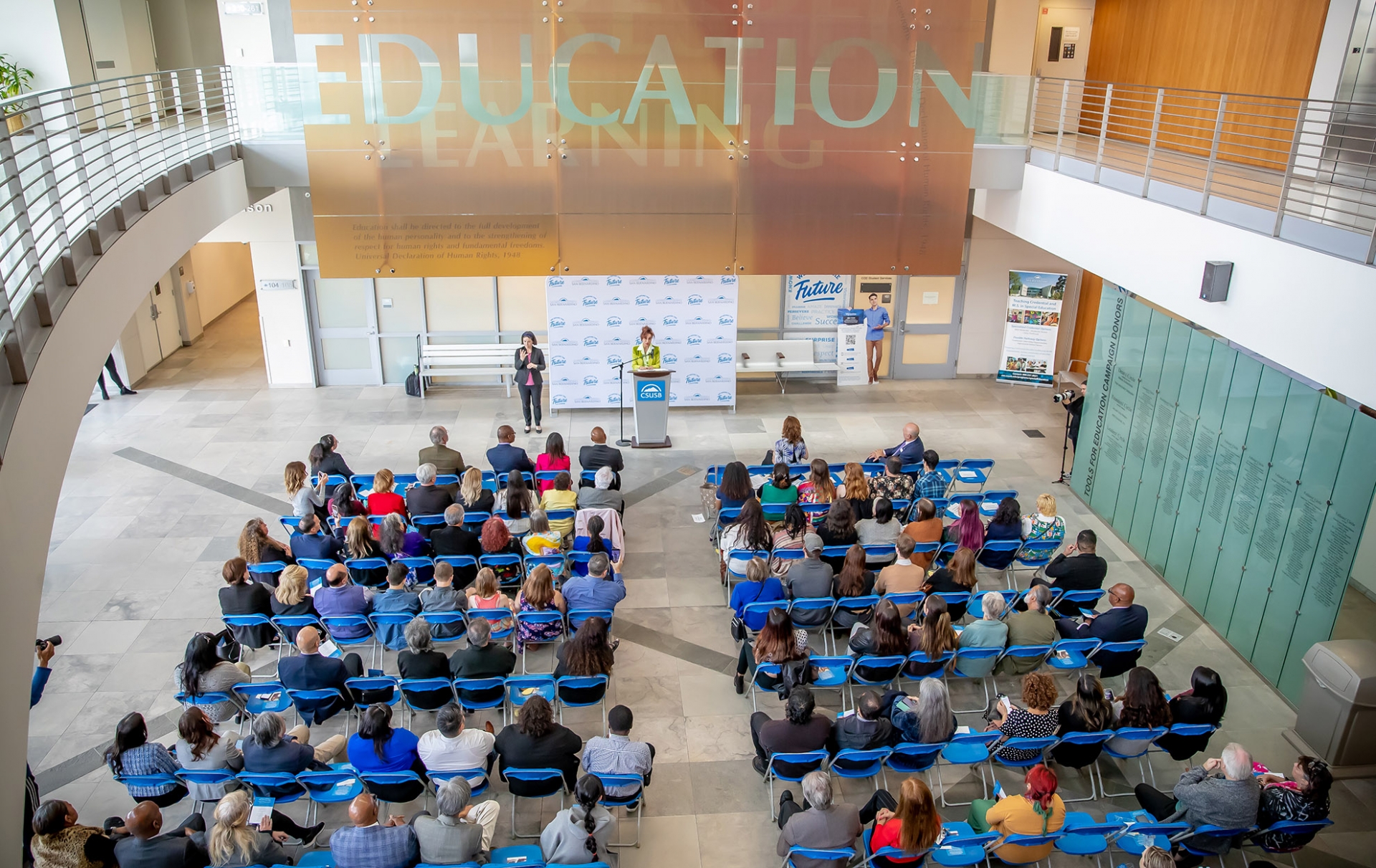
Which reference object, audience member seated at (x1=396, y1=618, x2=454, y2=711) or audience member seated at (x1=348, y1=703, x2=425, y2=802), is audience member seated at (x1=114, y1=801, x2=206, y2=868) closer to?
audience member seated at (x1=348, y1=703, x2=425, y2=802)

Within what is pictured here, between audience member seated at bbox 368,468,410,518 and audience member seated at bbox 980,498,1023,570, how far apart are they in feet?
Result: 18.4

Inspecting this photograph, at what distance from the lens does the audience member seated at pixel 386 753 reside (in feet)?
19.2

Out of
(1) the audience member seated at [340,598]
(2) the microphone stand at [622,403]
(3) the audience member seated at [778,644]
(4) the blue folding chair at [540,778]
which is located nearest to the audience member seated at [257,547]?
(1) the audience member seated at [340,598]

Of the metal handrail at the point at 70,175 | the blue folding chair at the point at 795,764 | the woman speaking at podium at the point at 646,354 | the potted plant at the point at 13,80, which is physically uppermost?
the potted plant at the point at 13,80

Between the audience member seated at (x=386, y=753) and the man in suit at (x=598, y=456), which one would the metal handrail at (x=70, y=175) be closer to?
the audience member seated at (x=386, y=753)

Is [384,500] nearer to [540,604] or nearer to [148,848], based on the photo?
[540,604]

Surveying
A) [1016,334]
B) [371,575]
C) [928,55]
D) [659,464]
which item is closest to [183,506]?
[371,575]

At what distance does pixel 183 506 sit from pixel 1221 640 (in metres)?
11.4

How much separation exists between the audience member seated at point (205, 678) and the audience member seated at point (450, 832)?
82.9 inches

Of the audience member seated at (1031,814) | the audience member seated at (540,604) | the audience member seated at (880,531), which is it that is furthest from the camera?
the audience member seated at (880,531)

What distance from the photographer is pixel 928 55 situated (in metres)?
11.5

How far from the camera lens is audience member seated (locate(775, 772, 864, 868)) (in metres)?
5.39

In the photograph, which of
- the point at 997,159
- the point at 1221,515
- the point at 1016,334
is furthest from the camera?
the point at 1016,334

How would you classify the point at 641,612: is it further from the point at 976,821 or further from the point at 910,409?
the point at 910,409
